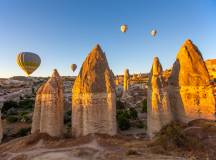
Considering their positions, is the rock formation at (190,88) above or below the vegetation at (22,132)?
above

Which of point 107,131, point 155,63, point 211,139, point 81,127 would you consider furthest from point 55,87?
point 211,139

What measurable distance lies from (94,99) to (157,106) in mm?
6868

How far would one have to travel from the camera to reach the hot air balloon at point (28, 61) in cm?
4089

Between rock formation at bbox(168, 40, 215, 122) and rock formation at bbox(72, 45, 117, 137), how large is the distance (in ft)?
23.4

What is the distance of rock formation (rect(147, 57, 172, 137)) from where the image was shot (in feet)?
79.3

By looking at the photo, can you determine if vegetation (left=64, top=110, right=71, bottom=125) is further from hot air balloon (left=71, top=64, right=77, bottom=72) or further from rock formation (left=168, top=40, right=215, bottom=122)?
rock formation (left=168, top=40, right=215, bottom=122)

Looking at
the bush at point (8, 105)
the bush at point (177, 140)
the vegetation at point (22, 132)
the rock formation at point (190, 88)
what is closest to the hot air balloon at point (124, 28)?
the rock formation at point (190, 88)

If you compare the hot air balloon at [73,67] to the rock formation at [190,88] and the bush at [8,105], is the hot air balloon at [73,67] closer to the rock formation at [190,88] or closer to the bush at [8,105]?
the bush at [8,105]

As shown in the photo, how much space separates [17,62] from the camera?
138 feet

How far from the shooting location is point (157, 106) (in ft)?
80.2

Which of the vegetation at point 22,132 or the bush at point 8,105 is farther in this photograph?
the bush at point 8,105

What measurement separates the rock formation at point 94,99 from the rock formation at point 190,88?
7.13 metres

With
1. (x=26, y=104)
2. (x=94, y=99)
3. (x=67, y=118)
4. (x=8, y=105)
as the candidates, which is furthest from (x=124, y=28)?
(x=8, y=105)

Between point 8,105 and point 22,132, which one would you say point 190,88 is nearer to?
point 22,132
